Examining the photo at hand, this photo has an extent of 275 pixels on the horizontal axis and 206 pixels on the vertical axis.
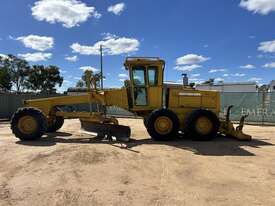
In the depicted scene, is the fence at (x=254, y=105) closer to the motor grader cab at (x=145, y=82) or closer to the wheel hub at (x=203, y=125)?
the wheel hub at (x=203, y=125)

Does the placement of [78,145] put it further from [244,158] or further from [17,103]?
[17,103]

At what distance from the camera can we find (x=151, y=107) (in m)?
12.3

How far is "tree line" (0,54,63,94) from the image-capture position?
5103cm

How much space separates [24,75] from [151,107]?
44671 mm

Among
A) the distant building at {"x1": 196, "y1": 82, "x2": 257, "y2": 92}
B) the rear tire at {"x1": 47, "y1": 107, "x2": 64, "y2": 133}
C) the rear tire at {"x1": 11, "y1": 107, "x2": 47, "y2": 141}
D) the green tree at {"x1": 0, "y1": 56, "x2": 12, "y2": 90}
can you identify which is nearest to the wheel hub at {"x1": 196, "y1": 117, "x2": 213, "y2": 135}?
the rear tire at {"x1": 11, "y1": 107, "x2": 47, "y2": 141}

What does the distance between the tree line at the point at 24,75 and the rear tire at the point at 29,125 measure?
4105 centimetres

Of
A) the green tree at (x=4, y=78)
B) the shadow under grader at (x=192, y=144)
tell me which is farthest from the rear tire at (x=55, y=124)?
the green tree at (x=4, y=78)

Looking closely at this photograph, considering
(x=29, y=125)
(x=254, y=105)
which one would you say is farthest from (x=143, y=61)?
(x=254, y=105)

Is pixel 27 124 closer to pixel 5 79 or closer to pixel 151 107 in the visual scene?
pixel 151 107

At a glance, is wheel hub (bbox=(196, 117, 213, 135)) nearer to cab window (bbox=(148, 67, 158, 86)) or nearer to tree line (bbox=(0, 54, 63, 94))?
cab window (bbox=(148, 67, 158, 86))

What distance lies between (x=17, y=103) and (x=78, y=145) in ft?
54.5

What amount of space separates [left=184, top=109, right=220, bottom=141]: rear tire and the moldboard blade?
2.05 metres

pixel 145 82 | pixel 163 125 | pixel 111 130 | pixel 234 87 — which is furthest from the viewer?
pixel 234 87

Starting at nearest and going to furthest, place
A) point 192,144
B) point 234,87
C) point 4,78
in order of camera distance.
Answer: point 192,144 < point 234,87 < point 4,78
